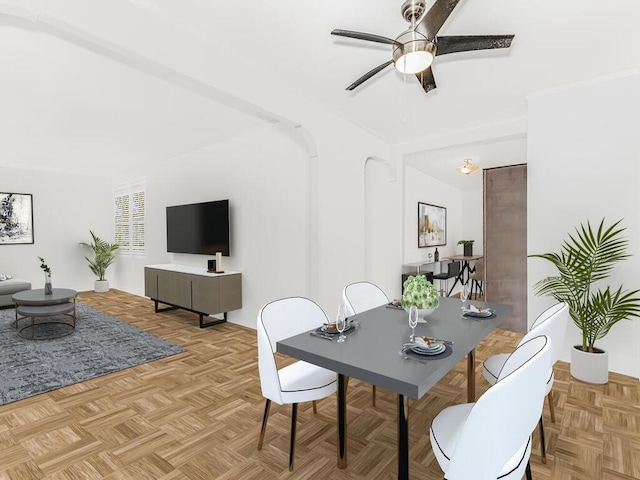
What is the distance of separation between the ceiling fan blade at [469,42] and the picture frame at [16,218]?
759 centimetres

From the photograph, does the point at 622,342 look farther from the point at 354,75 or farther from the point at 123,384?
the point at 123,384

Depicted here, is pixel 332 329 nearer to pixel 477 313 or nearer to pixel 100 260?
pixel 477 313

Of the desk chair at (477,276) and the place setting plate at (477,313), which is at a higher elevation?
the place setting plate at (477,313)

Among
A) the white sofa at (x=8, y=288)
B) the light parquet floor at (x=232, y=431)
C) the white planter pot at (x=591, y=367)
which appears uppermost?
the white sofa at (x=8, y=288)

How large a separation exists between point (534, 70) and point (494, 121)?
1.12 meters

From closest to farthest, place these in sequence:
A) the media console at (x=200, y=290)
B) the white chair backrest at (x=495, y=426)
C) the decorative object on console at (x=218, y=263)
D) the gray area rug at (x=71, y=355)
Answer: the white chair backrest at (x=495, y=426)
the gray area rug at (x=71, y=355)
the media console at (x=200, y=290)
the decorative object on console at (x=218, y=263)

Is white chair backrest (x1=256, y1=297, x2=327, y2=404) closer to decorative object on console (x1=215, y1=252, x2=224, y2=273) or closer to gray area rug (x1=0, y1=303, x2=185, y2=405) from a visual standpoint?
gray area rug (x1=0, y1=303, x2=185, y2=405)

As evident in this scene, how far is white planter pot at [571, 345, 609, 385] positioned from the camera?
110 inches

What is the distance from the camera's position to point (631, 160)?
290 centimetres

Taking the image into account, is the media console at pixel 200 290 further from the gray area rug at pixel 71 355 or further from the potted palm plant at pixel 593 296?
the potted palm plant at pixel 593 296

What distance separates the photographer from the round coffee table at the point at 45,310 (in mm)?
4012

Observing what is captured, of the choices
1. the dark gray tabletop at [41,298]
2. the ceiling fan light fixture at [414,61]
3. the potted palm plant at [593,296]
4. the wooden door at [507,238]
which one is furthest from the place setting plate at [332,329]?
the dark gray tabletop at [41,298]

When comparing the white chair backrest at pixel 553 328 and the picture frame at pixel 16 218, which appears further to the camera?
the picture frame at pixel 16 218

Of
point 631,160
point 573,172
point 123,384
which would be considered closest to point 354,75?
point 573,172
